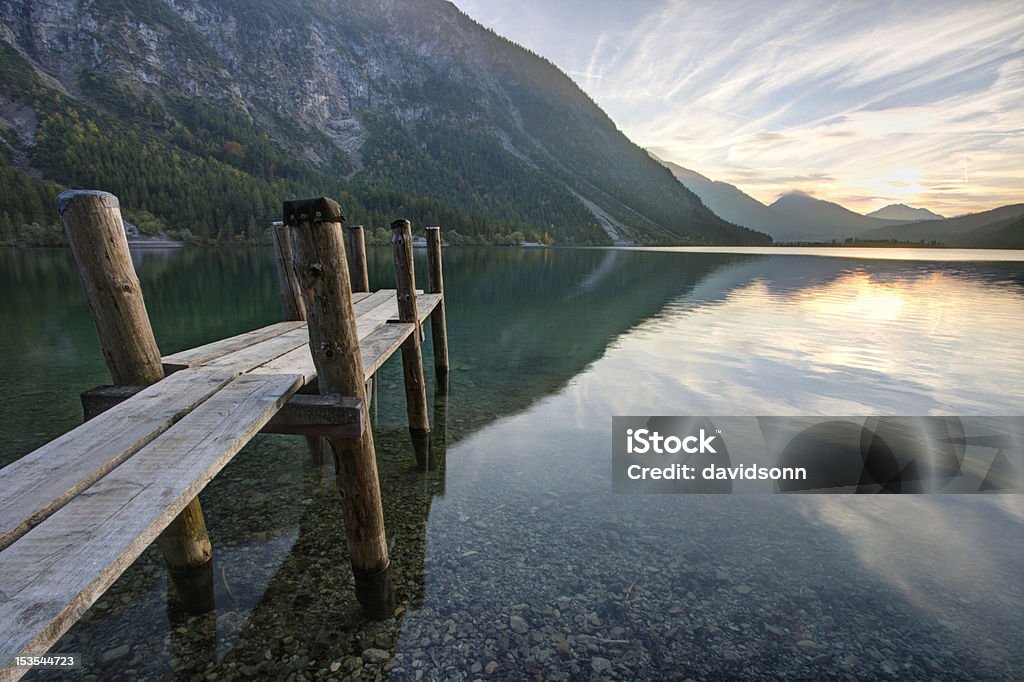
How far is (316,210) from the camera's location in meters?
3.95

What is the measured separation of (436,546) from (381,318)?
168 inches

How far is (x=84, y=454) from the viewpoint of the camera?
2.88 metres

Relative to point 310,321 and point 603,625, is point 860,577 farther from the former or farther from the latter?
point 310,321

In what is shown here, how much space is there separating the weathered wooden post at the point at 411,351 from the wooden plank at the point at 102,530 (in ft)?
17.5

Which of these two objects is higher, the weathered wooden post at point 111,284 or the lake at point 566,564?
the weathered wooden post at point 111,284

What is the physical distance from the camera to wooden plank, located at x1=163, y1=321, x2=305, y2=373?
4.73 meters

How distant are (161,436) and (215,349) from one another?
8.87ft

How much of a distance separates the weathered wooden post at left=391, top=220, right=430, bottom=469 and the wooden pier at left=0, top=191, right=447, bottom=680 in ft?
6.27

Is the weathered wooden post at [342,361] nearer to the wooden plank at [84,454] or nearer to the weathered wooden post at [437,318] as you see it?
the wooden plank at [84,454]

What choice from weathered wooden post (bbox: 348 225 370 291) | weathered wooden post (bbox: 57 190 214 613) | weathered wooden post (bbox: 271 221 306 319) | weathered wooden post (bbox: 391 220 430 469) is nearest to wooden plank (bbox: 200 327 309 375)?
weathered wooden post (bbox: 57 190 214 613)

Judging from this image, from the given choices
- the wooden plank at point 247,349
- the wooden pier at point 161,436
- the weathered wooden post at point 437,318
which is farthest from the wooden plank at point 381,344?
the weathered wooden post at point 437,318

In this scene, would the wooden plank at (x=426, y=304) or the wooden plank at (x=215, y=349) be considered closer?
the wooden plank at (x=215, y=349)

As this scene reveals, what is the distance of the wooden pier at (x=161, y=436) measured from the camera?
6.66 ft

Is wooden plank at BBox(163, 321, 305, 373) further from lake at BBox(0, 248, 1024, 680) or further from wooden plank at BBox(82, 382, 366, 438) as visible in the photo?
lake at BBox(0, 248, 1024, 680)
